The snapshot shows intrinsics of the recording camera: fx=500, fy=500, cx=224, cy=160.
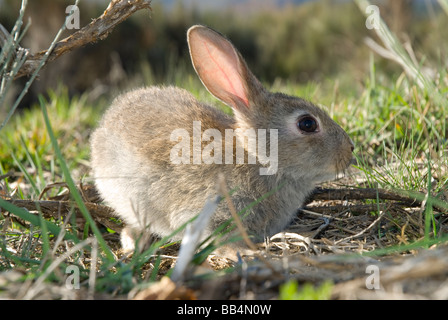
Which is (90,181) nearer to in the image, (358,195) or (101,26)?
(101,26)

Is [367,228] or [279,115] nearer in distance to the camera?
[367,228]

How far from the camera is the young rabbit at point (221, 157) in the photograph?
3369 mm

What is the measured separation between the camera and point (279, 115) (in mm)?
3551

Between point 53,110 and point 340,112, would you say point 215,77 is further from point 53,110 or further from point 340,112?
point 53,110

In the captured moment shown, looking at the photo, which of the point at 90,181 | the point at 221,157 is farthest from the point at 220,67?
the point at 90,181

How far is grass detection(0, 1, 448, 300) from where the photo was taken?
2096 millimetres

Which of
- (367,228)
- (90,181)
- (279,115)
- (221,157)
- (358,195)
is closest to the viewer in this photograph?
(367,228)

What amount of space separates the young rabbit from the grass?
10.5 inches

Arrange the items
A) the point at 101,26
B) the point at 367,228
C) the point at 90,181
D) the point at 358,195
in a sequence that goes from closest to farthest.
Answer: the point at 367,228 → the point at 101,26 → the point at 358,195 → the point at 90,181

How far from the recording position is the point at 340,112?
4.79 meters

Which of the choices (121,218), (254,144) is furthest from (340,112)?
(121,218)

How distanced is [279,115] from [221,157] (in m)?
0.52

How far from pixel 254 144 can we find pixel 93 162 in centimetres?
133

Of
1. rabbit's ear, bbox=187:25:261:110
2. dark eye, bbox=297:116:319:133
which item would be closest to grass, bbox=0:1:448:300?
dark eye, bbox=297:116:319:133
